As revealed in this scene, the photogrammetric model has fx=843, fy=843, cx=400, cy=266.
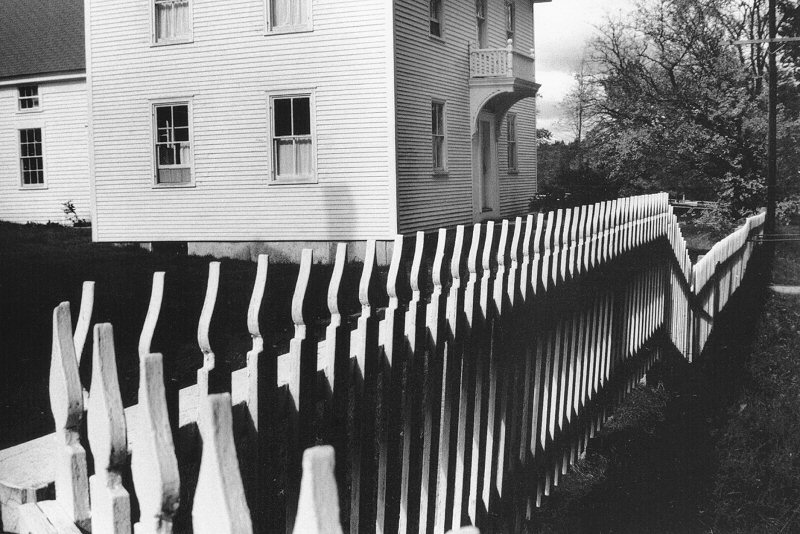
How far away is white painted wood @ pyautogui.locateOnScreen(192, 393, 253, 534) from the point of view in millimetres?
1226

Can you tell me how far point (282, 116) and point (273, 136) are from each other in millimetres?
504

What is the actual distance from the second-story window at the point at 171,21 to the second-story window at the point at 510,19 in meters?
10.2

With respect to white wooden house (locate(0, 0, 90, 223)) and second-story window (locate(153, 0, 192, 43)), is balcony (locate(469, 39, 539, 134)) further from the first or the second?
white wooden house (locate(0, 0, 90, 223))

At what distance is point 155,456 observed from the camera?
1441 mm

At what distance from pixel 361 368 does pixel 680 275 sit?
23.3 feet

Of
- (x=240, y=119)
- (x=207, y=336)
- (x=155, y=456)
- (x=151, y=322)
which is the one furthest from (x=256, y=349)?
(x=240, y=119)

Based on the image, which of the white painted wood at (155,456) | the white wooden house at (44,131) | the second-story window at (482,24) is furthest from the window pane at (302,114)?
the white painted wood at (155,456)

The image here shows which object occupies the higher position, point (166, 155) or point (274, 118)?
point (274, 118)

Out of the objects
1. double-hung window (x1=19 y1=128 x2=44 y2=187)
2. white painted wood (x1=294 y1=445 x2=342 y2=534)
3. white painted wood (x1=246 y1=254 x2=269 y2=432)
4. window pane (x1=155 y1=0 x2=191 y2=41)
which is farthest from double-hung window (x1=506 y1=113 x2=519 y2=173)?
white painted wood (x1=294 y1=445 x2=342 y2=534)

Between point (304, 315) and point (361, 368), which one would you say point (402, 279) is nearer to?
point (361, 368)

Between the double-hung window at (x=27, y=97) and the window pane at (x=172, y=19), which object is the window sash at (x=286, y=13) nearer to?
the window pane at (x=172, y=19)

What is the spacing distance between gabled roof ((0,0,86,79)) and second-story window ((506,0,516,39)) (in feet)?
44.6

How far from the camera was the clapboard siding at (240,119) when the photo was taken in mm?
17672

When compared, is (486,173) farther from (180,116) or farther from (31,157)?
(31,157)
